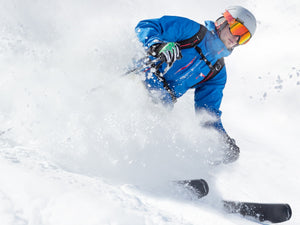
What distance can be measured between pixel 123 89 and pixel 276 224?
2.38 m

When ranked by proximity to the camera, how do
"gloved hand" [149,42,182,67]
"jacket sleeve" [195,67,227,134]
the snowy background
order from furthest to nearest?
"jacket sleeve" [195,67,227,134]
"gloved hand" [149,42,182,67]
the snowy background

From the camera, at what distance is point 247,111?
6.74 m

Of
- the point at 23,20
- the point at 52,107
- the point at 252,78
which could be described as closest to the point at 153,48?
the point at 52,107

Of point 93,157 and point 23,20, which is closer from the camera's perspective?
point 93,157

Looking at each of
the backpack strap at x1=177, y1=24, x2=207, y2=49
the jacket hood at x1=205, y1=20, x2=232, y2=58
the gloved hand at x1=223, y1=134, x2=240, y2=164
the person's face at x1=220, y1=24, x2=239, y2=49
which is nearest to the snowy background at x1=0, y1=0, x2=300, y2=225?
the gloved hand at x1=223, y1=134, x2=240, y2=164

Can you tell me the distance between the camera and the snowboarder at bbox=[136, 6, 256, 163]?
134 inches

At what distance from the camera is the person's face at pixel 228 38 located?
3459mm

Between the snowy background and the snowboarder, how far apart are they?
0.27 metres

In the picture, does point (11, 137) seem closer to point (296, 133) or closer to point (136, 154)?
point (136, 154)

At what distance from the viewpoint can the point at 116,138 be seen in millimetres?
3318

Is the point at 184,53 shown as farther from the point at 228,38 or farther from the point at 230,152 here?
the point at 230,152

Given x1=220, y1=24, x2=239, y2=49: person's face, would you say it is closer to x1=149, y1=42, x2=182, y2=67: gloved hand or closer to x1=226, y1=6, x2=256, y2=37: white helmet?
x1=226, y1=6, x2=256, y2=37: white helmet

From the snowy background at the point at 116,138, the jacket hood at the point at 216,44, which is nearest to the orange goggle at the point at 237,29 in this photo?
the jacket hood at the point at 216,44

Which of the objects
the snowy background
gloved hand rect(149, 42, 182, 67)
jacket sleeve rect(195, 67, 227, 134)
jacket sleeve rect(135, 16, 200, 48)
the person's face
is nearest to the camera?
the snowy background
